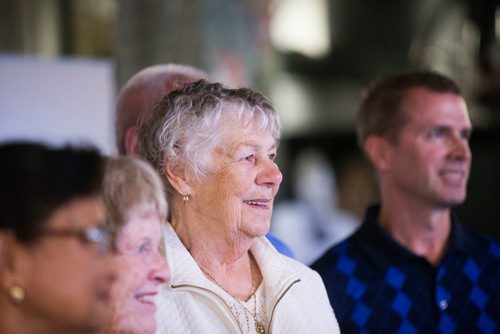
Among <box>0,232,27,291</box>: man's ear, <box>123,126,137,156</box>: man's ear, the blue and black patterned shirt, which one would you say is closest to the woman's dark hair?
<box>0,232,27,291</box>: man's ear

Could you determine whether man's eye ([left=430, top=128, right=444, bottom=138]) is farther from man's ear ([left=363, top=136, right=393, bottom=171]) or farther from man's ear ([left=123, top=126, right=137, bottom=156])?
man's ear ([left=123, top=126, right=137, bottom=156])

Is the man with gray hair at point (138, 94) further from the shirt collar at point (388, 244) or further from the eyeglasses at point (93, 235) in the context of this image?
the shirt collar at point (388, 244)

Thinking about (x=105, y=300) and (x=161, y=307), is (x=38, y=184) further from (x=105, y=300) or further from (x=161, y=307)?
(x=161, y=307)

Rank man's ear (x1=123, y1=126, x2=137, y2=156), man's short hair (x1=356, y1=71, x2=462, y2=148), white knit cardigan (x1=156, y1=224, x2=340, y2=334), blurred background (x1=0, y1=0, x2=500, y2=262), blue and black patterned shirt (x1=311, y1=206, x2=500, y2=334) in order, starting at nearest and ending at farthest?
white knit cardigan (x1=156, y1=224, x2=340, y2=334)
man's ear (x1=123, y1=126, x2=137, y2=156)
blue and black patterned shirt (x1=311, y1=206, x2=500, y2=334)
man's short hair (x1=356, y1=71, x2=462, y2=148)
blurred background (x1=0, y1=0, x2=500, y2=262)

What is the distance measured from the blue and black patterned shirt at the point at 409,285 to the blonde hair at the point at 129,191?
90 cm

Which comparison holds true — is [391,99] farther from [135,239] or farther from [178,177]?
[135,239]

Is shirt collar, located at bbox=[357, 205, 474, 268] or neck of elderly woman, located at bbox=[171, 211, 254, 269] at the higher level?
neck of elderly woman, located at bbox=[171, 211, 254, 269]

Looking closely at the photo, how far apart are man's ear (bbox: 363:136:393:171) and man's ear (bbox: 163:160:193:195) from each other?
3.36 feet

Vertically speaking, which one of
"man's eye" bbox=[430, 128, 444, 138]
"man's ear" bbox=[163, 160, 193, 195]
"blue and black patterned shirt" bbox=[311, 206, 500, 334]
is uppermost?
"man's ear" bbox=[163, 160, 193, 195]

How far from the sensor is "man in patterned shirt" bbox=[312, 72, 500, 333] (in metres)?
1.87

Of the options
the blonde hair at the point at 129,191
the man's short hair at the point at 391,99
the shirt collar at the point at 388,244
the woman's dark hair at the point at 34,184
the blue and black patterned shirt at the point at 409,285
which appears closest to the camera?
the woman's dark hair at the point at 34,184

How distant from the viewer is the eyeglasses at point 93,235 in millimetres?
928

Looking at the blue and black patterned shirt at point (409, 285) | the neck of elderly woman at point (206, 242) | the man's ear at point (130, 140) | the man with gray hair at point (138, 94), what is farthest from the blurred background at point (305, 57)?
the neck of elderly woman at point (206, 242)

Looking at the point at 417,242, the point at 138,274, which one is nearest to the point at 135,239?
the point at 138,274
